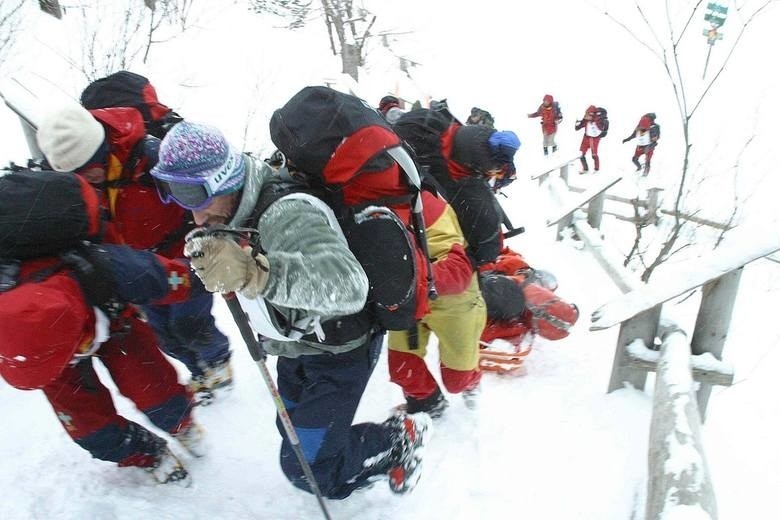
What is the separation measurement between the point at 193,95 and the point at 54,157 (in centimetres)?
1073

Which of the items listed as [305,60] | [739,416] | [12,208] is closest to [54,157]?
[12,208]

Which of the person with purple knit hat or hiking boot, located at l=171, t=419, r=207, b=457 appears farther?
hiking boot, located at l=171, t=419, r=207, b=457

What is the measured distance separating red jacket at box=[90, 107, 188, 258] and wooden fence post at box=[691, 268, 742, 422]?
3018 millimetres

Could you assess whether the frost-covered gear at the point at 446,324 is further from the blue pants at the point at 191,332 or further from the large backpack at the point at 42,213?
the large backpack at the point at 42,213

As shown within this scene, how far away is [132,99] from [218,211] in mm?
1635

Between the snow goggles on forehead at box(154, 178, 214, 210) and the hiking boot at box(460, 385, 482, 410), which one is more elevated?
the snow goggles on forehead at box(154, 178, 214, 210)

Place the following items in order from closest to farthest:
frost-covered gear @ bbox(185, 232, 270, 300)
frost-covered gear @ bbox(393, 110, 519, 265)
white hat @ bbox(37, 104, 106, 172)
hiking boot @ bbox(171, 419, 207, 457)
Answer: frost-covered gear @ bbox(185, 232, 270, 300) < white hat @ bbox(37, 104, 106, 172) < hiking boot @ bbox(171, 419, 207, 457) < frost-covered gear @ bbox(393, 110, 519, 265)

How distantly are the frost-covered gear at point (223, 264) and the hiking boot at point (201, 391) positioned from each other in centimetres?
190

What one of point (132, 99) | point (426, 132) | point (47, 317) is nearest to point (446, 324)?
point (426, 132)

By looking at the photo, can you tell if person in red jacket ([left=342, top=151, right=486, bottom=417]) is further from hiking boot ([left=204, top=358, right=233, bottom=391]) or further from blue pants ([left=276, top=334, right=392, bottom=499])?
hiking boot ([left=204, top=358, right=233, bottom=391])

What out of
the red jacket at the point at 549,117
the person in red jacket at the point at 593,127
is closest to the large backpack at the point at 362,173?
the person in red jacket at the point at 593,127

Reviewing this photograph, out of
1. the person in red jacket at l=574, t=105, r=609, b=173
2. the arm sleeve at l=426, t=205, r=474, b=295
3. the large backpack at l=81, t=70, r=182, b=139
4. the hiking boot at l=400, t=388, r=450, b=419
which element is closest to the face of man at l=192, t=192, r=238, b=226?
the arm sleeve at l=426, t=205, r=474, b=295

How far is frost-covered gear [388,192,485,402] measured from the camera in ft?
8.93

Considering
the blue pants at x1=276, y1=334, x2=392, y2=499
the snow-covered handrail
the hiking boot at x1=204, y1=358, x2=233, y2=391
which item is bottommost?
the hiking boot at x1=204, y1=358, x2=233, y2=391
